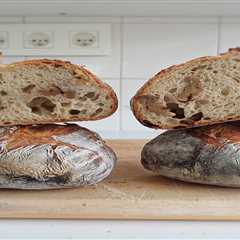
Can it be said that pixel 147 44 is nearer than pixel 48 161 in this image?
No

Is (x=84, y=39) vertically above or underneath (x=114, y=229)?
above

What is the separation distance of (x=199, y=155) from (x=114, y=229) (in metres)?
0.17

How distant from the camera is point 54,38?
1.18m

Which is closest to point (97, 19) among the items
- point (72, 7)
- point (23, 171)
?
point (72, 7)

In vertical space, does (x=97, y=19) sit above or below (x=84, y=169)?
above

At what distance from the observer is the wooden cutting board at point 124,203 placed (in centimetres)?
55

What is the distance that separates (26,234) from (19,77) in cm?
22

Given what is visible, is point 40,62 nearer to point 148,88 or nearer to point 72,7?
point 148,88

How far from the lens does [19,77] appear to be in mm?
622

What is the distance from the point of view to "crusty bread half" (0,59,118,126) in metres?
0.61

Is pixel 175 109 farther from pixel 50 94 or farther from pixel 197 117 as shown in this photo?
pixel 50 94

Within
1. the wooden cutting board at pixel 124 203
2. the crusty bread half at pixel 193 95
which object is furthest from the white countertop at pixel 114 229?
the crusty bread half at pixel 193 95

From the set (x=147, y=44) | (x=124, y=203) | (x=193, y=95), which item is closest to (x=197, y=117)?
(x=193, y=95)

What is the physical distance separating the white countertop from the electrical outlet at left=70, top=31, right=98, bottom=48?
71 centimetres
